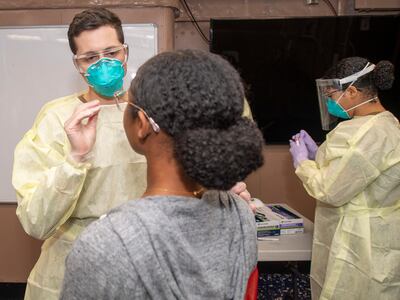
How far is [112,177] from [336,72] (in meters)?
1.29

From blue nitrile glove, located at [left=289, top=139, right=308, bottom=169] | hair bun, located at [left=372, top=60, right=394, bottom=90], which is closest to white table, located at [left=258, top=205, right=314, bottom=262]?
blue nitrile glove, located at [left=289, top=139, right=308, bottom=169]

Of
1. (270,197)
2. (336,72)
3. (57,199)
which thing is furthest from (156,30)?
(57,199)

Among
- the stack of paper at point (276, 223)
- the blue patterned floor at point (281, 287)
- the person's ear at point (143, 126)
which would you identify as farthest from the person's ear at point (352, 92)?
the person's ear at point (143, 126)

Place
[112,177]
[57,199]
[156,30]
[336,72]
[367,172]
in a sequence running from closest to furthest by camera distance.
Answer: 1. [57,199]
2. [112,177]
3. [367,172]
4. [336,72]
5. [156,30]

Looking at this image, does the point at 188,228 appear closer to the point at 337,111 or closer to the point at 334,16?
the point at 337,111

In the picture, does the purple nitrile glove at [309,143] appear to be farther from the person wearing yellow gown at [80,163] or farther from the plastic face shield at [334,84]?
the person wearing yellow gown at [80,163]

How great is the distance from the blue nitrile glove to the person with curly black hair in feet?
4.65

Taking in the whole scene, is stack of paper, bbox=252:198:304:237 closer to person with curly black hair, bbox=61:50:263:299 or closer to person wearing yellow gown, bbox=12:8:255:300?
person wearing yellow gown, bbox=12:8:255:300

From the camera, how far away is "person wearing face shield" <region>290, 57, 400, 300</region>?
1717mm

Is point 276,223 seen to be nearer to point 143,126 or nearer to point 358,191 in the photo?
point 358,191

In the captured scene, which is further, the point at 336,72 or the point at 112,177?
the point at 336,72

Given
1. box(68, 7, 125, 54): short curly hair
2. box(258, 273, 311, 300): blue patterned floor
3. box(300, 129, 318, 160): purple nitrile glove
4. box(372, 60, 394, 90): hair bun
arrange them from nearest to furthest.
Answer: box(68, 7, 125, 54): short curly hair, box(372, 60, 394, 90): hair bun, box(300, 129, 318, 160): purple nitrile glove, box(258, 273, 311, 300): blue patterned floor

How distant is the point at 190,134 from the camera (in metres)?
0.67

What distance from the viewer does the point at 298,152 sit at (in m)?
2.12
